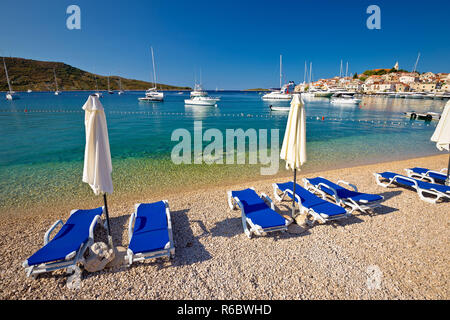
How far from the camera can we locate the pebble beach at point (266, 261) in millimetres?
3721

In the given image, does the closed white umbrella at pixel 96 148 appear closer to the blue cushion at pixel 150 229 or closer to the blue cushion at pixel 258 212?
the blue cushion at pixel 150 229

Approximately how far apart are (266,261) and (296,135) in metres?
2.84

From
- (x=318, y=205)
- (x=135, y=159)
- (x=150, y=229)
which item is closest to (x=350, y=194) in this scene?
(x=318, y=205)

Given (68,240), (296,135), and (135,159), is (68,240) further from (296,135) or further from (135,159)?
(135,159)

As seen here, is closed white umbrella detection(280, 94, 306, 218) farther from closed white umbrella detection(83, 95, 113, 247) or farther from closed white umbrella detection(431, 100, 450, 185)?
closed white umbrella detection(431, 100, 450, 185)

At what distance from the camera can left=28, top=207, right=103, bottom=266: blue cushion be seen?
3859 millimetres

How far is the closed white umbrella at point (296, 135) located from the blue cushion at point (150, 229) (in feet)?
11.0

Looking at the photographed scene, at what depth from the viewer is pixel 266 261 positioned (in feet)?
14.5

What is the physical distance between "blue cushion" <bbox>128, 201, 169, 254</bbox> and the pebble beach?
450mm

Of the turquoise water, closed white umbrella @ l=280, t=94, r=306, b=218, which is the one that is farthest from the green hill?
closed white umbrella @ l=280, t=94, r=306, b=218

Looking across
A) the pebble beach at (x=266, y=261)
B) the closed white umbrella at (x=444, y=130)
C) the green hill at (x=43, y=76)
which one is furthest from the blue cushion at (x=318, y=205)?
the green hill at (x=43, y=76)

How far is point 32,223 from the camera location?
243 inches

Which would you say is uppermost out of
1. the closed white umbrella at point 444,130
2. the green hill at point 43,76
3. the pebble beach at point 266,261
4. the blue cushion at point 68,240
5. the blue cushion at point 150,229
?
the green hill at point 43,76

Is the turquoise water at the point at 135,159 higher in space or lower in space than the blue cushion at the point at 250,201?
lower
